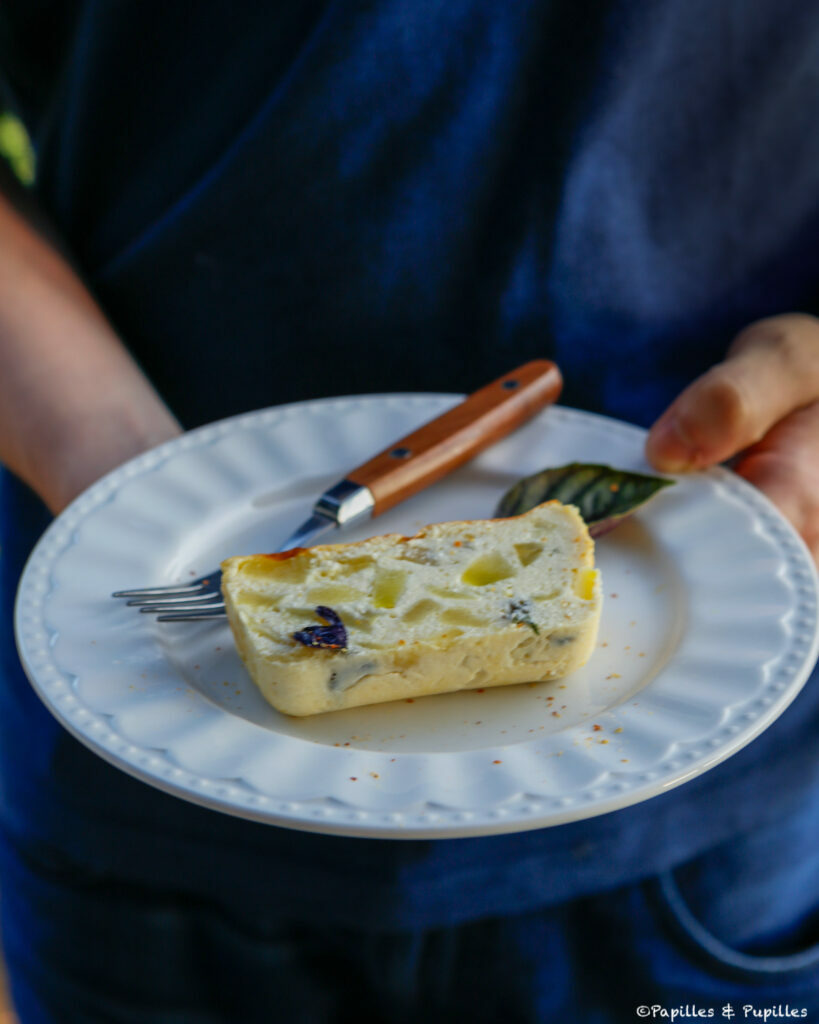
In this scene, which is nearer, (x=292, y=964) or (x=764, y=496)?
(x=764, y=496)

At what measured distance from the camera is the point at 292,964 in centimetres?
146

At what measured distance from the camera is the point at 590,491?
1.39 metres

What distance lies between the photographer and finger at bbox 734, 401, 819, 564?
141 centimetres

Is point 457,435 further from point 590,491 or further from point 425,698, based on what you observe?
point 425,698

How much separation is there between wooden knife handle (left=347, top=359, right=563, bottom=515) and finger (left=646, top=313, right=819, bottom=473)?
202 mm

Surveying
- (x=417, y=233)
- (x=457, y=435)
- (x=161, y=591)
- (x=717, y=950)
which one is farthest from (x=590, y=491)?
(x=717, y=950)

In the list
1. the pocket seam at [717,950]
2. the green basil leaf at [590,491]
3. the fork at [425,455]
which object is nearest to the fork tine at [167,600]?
the fork at [425,455]

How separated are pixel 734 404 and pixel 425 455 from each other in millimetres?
437

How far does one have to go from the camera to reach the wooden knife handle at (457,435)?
140 cm

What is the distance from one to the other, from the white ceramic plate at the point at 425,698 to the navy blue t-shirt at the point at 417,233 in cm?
17

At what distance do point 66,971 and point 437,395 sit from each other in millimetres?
1067

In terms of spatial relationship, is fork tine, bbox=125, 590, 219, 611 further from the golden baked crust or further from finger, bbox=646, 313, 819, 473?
finger, bbox=646, 313, 819, 473

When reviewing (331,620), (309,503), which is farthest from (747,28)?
(331,620)

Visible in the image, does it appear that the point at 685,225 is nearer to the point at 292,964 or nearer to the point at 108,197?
the point at 108,197
